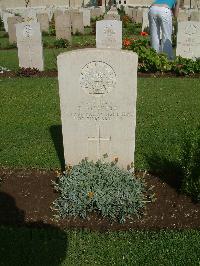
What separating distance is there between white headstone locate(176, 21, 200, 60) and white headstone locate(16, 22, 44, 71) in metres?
4.31

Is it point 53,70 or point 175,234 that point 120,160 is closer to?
point 175,234

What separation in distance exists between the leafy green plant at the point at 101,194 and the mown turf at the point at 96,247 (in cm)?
25

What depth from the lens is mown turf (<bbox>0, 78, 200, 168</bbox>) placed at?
5578mm

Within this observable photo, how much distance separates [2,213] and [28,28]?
25.6 feet

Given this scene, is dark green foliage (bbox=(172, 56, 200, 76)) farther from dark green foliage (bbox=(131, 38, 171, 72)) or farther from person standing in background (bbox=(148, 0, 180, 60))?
person standing in background (bbox=(148, 0, 180, 60))

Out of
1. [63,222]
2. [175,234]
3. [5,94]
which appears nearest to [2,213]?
[63,222]

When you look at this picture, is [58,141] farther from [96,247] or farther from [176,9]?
[176,9]

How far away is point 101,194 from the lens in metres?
4.03

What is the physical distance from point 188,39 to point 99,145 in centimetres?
836

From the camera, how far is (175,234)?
383 centimetres

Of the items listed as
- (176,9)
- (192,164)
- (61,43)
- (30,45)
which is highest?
(176,9)

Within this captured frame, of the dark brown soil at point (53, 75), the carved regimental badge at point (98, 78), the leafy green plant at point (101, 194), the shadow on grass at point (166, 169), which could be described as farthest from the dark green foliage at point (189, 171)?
the dark brown soil at point (53, 75)

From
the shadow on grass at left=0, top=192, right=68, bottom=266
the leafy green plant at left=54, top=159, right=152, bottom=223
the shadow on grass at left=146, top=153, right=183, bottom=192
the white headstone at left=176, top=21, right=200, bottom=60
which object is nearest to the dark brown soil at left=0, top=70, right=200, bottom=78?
the white headstone at left=176, top=21, right=200, bottom=60

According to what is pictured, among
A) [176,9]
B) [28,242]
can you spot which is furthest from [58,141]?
[176,9]
